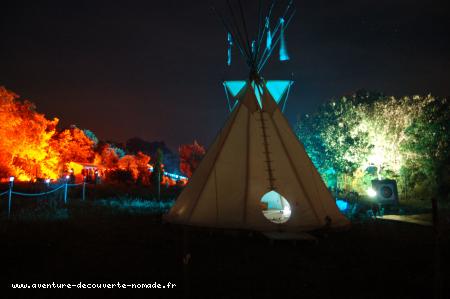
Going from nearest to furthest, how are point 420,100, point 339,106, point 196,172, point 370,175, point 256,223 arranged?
1. point 256,223
2. point 196,172
3. point 420,100
4. point 370,175
5. point 339,106

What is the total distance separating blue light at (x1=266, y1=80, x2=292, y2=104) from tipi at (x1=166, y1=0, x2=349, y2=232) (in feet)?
1.09

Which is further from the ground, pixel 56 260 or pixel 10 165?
pixel 10 165

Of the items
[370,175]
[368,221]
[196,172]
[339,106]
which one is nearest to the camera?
[196,172]

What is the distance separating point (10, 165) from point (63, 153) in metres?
6.24

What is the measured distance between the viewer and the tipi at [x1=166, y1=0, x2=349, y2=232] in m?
8.28

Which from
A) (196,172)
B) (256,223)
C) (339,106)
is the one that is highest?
(339,106)

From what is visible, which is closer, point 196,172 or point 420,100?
point 196,172

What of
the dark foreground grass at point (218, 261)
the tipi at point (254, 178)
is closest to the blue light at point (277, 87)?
the tipi at point (254, 178)

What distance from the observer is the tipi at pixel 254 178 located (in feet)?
27.2

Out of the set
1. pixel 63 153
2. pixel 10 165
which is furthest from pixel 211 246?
pixel 63 153

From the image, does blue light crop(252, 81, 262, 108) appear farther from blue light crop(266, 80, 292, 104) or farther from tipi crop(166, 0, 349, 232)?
blue light crop(266, 80, 292, 104)

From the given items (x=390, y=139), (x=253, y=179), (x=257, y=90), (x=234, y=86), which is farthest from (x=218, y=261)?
(x=390, y=139)

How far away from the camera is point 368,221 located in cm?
1030

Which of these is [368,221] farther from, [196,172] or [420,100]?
[420,100]
